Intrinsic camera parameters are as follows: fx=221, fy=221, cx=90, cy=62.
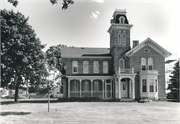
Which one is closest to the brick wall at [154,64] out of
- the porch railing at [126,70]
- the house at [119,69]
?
the house at [119,69]

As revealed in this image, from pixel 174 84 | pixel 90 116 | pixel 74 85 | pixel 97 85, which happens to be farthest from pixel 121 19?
pixel 90 116

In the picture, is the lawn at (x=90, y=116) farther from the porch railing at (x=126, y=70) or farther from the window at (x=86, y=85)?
the window at (x=86, y=85)

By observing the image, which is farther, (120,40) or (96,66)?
(96,66)

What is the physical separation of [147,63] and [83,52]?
10.2 m

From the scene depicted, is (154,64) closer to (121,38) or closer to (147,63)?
(147,63)

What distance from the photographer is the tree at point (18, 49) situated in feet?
87.2

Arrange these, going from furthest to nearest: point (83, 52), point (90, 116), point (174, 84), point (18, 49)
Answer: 1. point (174, 84)
2. point (83, 52)
3. point (18, 49)
4. point (90, 116)

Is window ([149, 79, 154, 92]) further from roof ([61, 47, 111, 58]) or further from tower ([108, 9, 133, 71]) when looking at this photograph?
roof ([61, 47, 111, 58])

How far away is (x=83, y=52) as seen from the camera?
35.8m

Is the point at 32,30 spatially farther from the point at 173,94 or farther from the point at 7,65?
the point at 173,94

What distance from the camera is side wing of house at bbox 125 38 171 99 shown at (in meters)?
31.7

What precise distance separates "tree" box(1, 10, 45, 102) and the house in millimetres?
5224

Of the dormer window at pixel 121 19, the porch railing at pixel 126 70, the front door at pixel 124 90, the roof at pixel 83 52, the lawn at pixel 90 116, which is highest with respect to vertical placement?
the dormer window at pixel 121 19

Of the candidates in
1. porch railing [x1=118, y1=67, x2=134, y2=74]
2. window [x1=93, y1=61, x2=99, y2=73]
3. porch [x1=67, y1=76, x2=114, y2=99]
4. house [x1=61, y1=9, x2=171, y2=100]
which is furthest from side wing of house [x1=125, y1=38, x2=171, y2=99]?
window [x1=93, y1=61, x2=99, y2=73]
